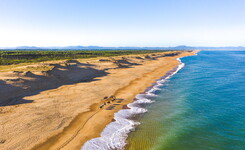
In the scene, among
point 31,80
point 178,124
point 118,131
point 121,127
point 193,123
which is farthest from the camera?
point 31,80

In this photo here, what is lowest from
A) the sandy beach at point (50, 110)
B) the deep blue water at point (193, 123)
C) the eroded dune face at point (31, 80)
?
the deep blue water at point (193, 123)

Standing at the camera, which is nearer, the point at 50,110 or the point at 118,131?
the point at 118,131

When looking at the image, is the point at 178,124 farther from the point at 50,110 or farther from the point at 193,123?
the point at 50,110

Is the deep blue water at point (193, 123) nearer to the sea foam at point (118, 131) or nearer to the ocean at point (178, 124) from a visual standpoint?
the ocean at point (178, 124)

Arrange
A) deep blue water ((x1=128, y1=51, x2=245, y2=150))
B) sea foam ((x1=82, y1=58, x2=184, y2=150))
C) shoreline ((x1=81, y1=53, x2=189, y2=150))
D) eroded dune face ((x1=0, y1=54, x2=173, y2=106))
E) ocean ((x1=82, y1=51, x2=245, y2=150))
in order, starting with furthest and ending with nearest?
eroded dune face ((x1=0, y1=54, x2=173, y2=106))
deep blue water ((x1=128, y1=51, x2=245, y2=150))
ocean ((x1=82, y1=51, x2=245, y2=150))
shoreline ((x1=81, y1=53, x2=189, y2=150))
sea foam ((x1=82, y1=58, x2=184, y2=150))

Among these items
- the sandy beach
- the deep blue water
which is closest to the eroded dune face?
the sandy beach

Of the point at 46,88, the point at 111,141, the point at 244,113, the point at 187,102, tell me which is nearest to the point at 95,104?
the point at 111,141

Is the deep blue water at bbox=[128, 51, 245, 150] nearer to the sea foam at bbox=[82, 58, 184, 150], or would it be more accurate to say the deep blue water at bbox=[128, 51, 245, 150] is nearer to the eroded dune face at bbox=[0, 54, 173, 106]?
the sea foam at bbox=[82, 58, 184, 150]

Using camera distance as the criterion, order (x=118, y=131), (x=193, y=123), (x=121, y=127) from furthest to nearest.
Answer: (x=193, y=123), (x=121, y=127), (x=118, y=131)

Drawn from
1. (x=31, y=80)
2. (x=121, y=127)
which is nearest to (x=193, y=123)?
(x=121, y=127)

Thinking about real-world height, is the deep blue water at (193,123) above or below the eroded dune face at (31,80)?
below

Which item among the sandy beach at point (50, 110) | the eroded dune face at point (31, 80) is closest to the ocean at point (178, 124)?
the sandy beach at point (50, 110)
